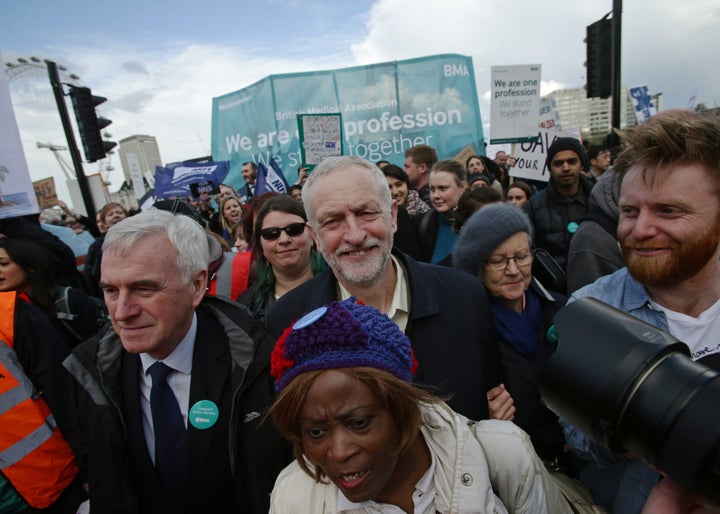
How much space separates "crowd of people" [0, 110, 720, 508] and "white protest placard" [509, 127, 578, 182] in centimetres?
399

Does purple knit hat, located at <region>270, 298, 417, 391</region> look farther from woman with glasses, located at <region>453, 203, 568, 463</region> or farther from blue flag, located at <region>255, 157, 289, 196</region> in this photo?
blue flag, located at <region>255, 157, 289, 196</region>

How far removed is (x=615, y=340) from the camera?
752 millimetres

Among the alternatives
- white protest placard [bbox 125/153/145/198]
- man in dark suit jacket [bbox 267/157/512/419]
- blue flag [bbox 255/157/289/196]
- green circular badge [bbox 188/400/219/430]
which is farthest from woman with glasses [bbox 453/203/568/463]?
white protest placard [bbox 125/153/145/198]

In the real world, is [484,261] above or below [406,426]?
above

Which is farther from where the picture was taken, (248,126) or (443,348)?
(248,126)

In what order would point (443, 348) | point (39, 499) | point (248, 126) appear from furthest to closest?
point (248, 126)
point (39, 499)
point (443, 348)

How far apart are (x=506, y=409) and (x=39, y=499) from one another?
2.34 meters

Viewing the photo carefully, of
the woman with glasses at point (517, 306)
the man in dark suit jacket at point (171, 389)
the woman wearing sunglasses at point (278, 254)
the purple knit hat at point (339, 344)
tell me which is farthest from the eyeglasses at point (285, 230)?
the purple knit hat at point (339, 344)

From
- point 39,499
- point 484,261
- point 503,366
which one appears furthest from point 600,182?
point 39,499

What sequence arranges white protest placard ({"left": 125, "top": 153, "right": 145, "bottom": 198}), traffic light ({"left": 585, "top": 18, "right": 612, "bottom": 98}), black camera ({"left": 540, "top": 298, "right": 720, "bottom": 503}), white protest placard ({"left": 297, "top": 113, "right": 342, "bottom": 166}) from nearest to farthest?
black camera ({"left": 540, "top": 298, "right": 720, "bottom": 503}) → white protest placard ({"left": 297, "top": 113, "right": 342, "bottom": 166}) → traffic light ({"left": 585, "top": 18, "right": 612, "bottom": 98}) → white protest placard ({"left": 125, "top": 153, "right": 145, "bottom": 198})

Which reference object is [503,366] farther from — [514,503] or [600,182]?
[600,182]

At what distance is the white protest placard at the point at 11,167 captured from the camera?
116 inches

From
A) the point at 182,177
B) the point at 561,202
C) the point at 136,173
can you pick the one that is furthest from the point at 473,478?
the point at 136,173

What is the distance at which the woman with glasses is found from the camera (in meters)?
1.88
